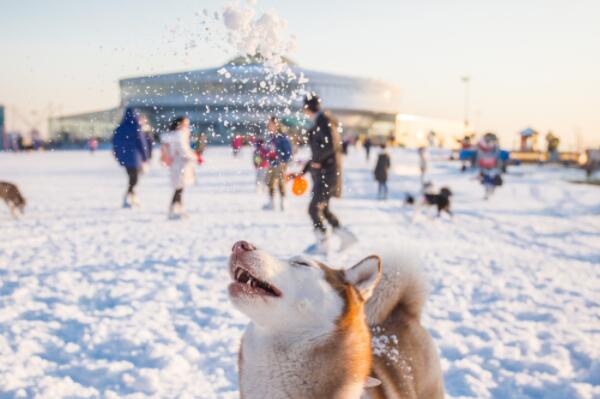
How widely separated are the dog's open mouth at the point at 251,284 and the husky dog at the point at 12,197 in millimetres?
10596

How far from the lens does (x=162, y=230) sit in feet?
31.9

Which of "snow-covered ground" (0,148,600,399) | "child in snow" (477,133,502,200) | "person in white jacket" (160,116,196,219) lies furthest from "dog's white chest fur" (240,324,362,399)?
"child in snow" (477,133,502,200)

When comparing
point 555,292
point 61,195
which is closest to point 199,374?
point 555,292

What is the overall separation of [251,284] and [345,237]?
5.84 m

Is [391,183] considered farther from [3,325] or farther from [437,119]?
[437,119]

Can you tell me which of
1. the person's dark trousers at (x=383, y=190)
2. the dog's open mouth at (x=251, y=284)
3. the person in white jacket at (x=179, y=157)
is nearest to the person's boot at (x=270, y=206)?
the person in white jacket at (x=179, y=157)

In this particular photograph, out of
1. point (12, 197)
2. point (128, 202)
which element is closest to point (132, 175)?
point (128, 202)

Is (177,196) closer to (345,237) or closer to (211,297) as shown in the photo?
(345,237)

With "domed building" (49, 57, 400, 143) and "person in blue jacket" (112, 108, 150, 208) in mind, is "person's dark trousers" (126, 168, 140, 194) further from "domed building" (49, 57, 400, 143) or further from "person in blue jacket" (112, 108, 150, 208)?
"domed building" (49, 57, 400, 143)

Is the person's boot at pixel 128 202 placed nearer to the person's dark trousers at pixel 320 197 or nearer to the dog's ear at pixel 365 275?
the person's dark trousers at pixel 320 197

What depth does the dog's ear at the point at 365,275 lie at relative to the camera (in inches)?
83.3

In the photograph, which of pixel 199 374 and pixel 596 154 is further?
pixel 596 154

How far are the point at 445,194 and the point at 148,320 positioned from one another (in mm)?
9234

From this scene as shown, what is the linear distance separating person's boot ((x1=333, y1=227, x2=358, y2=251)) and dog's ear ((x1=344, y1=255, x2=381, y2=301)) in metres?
5.32
